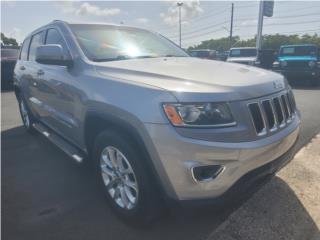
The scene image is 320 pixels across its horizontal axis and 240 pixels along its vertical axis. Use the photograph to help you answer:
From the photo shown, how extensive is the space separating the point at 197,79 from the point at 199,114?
14.1 inches

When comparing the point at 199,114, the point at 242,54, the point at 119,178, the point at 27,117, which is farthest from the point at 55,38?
the point at 242,54

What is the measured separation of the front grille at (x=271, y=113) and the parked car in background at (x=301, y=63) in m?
11.4

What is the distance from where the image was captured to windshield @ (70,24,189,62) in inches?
132

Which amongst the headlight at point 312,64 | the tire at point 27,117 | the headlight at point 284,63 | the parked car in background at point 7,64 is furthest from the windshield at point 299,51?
the tire at point 27,117

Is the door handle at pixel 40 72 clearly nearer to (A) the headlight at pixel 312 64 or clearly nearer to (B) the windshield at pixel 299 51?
(A) the headlight at pixel 312 64

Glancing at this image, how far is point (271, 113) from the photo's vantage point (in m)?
2.50

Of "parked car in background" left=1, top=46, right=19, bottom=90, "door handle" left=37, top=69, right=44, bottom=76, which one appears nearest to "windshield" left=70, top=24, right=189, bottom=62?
"door handle" left=37, top=69, right=44, bottom=76

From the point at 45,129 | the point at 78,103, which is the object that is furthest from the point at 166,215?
the point at 45,129

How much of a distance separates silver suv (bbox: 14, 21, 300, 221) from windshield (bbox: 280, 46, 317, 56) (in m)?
12.2

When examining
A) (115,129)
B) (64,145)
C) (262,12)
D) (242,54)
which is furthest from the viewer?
(262,12)

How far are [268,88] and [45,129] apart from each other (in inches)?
128

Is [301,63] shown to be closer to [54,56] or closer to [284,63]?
[284,63]

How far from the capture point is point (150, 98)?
2303mm

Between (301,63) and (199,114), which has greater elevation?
(199,114)
